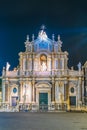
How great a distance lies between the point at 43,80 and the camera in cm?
6581

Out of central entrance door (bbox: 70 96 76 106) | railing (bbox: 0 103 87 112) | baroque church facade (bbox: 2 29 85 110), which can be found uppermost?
baroque church facade (bbox: 2 29 85 110)

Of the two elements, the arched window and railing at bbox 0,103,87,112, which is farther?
the arched window

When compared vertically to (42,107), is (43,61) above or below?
above

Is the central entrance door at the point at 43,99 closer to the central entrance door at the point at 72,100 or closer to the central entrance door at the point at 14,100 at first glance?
the central entrance door at the point at 14,100

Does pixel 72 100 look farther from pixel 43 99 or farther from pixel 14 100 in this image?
pixel 14 100

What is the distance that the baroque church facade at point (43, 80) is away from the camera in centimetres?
6544

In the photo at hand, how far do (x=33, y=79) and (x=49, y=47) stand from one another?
6.51 m

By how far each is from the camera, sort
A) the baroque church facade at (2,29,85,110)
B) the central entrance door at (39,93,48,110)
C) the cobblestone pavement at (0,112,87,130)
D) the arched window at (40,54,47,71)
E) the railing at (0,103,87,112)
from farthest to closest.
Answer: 1. the arched window at (40,54,47,71)
2. the central entrance door at (39,93,48,110)
3. the baroque church facade at (2,29,85,110)
4. the railing at (0,103,87,112)
5. the cobblestone pavement at (0,112,87,130)

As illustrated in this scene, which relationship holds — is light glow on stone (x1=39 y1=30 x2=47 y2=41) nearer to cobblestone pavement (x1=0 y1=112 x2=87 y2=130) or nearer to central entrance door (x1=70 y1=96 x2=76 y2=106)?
central entrance door (x1=70 y1=96 x2=76 y2=106)

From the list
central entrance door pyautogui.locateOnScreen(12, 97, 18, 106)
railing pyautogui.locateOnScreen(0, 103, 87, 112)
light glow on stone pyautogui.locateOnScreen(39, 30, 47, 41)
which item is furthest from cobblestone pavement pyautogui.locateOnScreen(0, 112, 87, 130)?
light glow on stone pyautogui.locateOnScreen(39, 30, 47, 41)

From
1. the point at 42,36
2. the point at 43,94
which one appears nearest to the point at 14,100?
the point at 43,94

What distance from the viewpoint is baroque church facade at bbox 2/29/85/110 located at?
2576 inches

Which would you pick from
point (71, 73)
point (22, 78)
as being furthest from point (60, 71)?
point (22, 78)

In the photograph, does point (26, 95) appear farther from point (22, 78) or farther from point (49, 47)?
point (49, 47)
